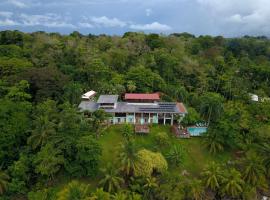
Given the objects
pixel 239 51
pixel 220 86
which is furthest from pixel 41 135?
pixel 239 51

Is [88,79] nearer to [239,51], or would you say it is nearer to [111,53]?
[111,53]

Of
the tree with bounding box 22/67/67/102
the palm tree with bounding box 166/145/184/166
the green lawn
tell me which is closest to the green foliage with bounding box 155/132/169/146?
the green lawn

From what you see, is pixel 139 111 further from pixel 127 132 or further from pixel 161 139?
pixel 161 139

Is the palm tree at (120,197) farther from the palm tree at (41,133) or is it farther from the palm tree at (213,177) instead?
the palm tree at (41,133)

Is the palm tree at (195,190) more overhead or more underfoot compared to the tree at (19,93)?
more underfoot

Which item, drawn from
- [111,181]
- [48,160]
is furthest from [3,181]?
[111,181]

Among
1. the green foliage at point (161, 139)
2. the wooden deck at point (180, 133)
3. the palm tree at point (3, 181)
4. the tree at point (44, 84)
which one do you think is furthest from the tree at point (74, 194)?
the tree at point (44, 84)
